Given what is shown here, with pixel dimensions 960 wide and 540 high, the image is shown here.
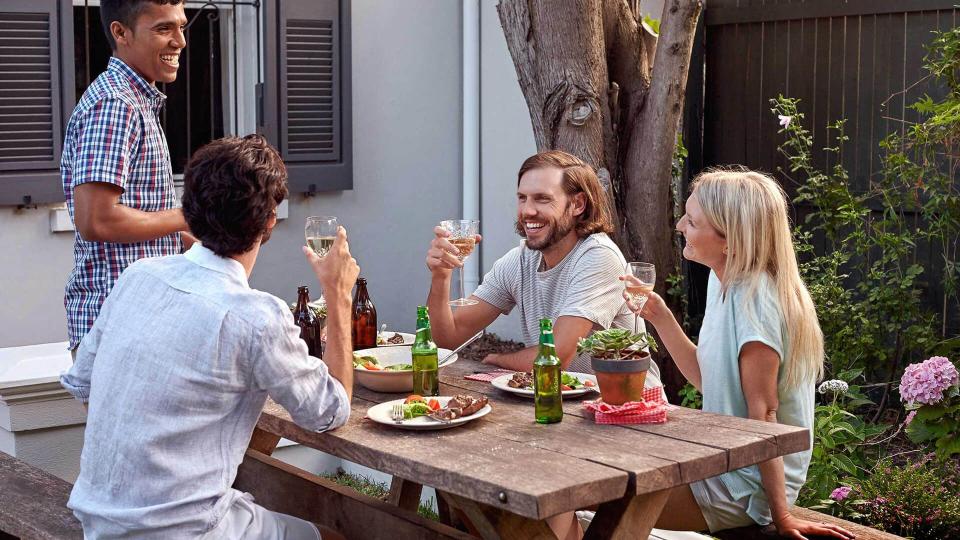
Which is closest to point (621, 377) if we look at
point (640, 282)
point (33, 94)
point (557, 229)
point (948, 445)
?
point (640, 282)

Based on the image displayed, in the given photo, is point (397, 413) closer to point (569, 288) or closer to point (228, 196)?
point (228, 196)

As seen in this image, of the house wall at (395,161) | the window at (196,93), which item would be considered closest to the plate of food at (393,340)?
the house wall at (395,161)

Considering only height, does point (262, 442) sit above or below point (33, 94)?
below

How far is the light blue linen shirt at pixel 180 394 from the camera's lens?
254 cm

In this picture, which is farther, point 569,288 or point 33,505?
point 569,288

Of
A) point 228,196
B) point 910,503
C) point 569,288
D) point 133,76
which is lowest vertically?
point 910,503

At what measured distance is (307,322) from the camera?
354 centimetres

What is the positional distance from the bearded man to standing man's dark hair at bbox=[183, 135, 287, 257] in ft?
3.06

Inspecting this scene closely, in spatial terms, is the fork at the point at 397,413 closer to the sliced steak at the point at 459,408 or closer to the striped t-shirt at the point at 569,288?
the sliced steak at the point at 459,408

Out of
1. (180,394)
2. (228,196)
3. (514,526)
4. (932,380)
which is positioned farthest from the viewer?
(932,380)

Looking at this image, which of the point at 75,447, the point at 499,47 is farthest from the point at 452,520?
the point at 499,47

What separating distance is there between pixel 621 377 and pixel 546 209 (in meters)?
1.04

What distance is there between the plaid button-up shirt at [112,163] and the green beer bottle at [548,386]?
1397 millimetres

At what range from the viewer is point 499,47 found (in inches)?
253
